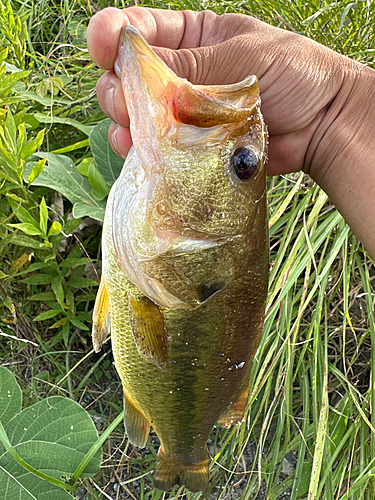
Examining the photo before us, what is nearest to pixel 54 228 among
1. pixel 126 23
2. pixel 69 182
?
pixel 69 182

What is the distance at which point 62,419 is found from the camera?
184 centimetres

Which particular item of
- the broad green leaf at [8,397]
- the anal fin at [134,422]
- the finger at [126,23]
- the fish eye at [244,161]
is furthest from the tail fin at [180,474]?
the finger at [126,23]

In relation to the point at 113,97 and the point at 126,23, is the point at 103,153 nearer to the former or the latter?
the point at 113,97

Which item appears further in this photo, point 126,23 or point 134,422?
point 134,422

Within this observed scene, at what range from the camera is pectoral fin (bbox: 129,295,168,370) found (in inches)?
48.1

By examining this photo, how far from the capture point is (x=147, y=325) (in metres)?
1.22

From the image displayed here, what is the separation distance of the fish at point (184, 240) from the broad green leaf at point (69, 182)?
0.73m

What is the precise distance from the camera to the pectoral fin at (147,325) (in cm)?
122

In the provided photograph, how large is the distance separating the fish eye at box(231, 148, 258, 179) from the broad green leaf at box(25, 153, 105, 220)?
0.98 m

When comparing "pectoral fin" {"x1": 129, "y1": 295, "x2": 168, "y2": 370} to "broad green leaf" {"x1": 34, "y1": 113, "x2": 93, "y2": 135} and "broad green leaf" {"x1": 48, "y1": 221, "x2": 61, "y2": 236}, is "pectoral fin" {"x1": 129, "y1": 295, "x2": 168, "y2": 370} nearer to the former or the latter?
"broad green leaf" {"x1": 48, "y1": 221, "x2": 61, "y2": 236}

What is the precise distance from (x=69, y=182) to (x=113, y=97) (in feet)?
2.83

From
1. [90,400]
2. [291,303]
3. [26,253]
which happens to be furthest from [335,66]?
[90,400]

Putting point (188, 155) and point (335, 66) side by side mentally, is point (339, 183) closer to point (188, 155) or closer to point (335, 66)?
point (335, 66)

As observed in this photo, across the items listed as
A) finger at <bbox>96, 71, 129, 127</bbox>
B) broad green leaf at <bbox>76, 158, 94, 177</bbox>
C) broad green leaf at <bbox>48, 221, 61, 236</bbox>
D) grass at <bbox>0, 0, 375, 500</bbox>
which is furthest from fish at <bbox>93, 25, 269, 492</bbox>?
broad green leaf at <bbox>76, 158, 94, 177</bbox>
